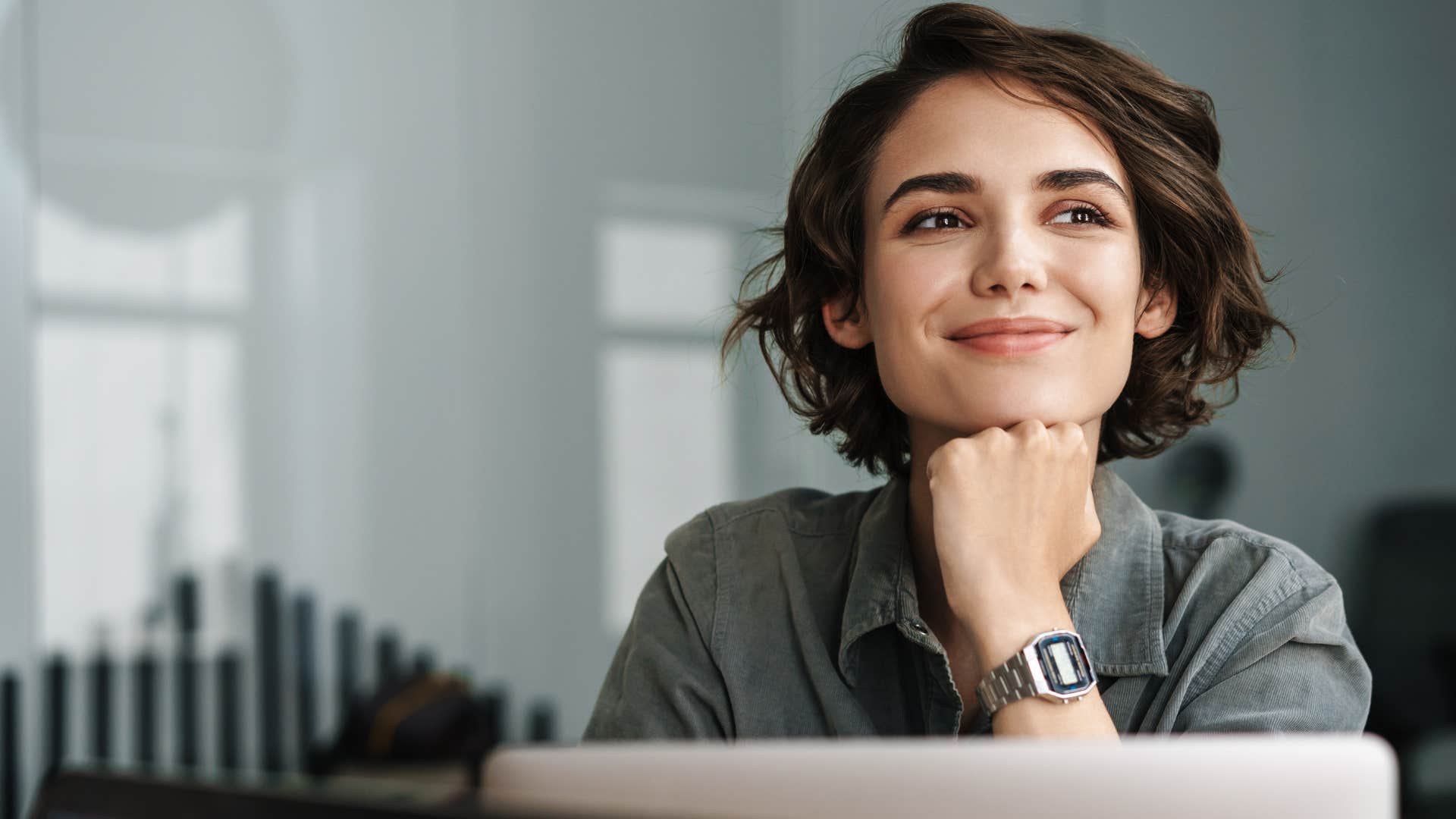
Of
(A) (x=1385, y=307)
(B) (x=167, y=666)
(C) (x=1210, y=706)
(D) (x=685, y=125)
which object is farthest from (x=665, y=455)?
(C) (x=1210, y=706)

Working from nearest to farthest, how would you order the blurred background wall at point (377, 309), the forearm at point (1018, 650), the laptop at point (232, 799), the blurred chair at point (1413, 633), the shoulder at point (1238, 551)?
the laptop at point (232, 799) < the forearm at point (1018, 650) < the shoulder at point (1238, 551) < the blurred chair at point (1413, 633) < the blurred background wall at point (377, 309)

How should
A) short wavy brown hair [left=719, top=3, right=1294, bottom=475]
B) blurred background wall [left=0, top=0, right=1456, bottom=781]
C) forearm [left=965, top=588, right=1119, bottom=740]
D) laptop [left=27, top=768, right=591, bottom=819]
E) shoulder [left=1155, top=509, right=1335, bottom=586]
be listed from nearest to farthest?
laptop [left=27, top=768, right=591, bottom=819]
forearm [left=965, top=588, right=1119, bottom=740]
shoulder [left=1155, top=509, right=1335, bottom=586]
short wavy brown hair [left=719, top=3, right=1294, bottom=475]
blurred background wall [left=0, top=0, right=1456, bottom=781]

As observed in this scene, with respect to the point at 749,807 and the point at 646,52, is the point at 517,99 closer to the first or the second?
the point at 646,52

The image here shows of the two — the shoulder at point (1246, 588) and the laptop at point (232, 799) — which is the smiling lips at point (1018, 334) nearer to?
the shoulder at point (1246, 588)

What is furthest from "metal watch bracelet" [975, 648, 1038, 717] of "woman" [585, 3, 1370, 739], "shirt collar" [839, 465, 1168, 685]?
"shirt collar" [839, 465, 1168, 685]

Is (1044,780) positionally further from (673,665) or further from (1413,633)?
(1413,633)

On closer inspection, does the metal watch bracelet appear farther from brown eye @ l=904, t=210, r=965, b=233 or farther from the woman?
brown eye @ l=904, t=210, r=965, b=233

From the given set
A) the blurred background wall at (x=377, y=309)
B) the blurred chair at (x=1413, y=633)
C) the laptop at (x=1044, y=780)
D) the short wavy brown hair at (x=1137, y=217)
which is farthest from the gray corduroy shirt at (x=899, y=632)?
the blurred background wall at (x=377, y=309)

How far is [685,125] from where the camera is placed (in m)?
2.80

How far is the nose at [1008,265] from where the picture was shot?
973mm

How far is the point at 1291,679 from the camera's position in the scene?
0.89 meters

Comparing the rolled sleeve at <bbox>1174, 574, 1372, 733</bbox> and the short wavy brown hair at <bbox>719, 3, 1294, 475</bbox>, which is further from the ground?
the short wavy brown hair at <bbox>719, 3, 1294, 475</bbox>

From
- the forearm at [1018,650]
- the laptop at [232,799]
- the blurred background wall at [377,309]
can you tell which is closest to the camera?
the laptop at [232,799]

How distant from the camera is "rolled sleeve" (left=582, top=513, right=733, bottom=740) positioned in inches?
41.9
